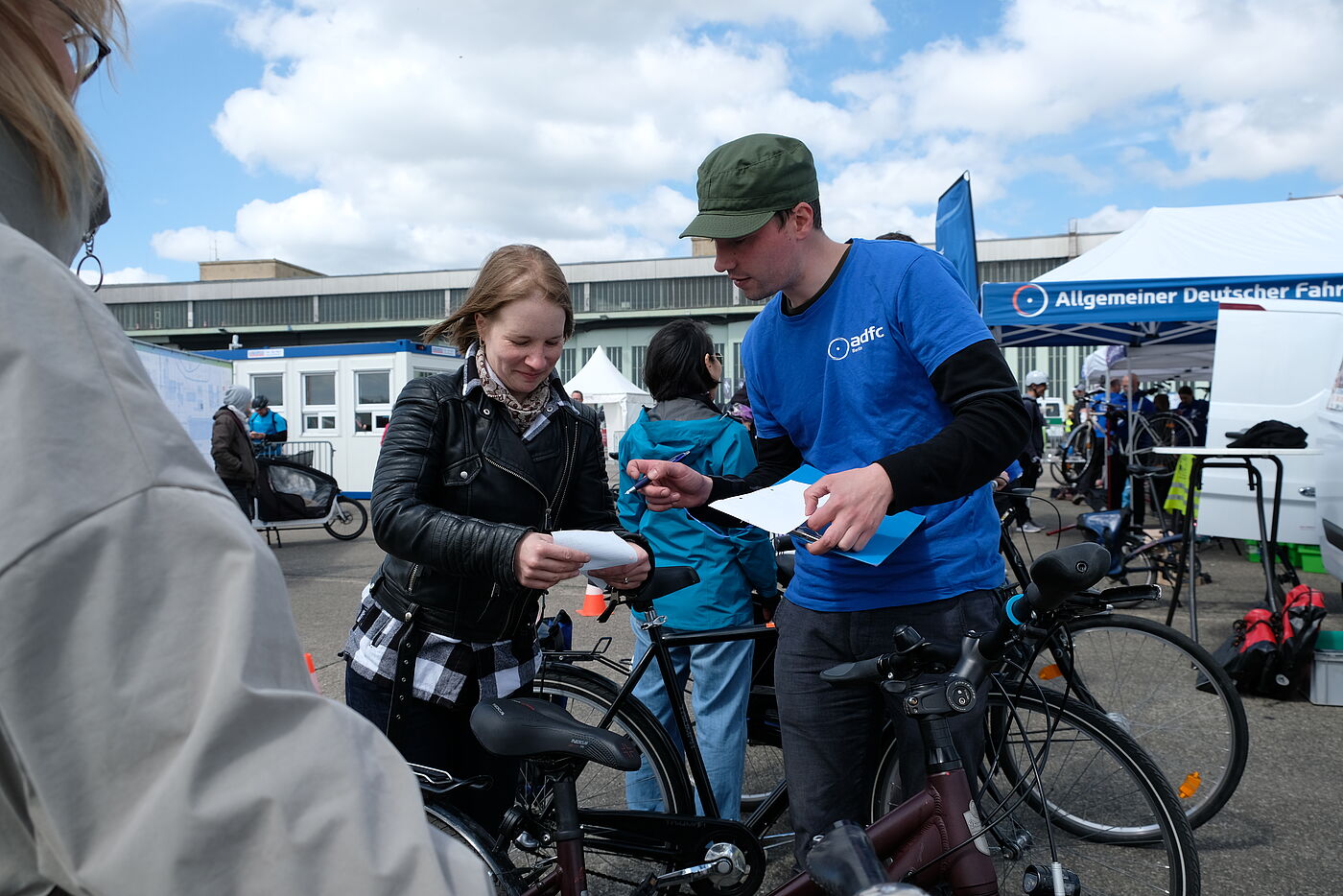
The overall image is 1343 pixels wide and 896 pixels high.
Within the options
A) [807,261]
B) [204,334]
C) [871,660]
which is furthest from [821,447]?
[204,334]

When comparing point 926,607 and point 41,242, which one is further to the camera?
point 926,607

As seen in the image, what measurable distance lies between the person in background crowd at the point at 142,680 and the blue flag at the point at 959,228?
6.04 m

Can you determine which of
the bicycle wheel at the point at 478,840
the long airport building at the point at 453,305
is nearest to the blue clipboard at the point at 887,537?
the bicycle wheel at the point at 478,840

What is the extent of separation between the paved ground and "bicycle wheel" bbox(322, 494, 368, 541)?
4472 mm

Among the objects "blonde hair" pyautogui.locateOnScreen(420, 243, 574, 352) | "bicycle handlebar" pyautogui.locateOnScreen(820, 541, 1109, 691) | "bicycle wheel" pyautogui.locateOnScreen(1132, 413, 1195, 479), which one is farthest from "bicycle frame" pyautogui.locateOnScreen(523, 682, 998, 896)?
"bicycle wheel" pyautogui.locateOnScreen(1132, 413, 1195, 479)

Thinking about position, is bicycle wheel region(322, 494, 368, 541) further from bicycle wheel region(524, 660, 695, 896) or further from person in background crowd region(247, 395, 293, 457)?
bicycle wheel region(524, 660, 695, 896)

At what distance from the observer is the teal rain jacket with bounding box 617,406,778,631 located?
3580 millimetres

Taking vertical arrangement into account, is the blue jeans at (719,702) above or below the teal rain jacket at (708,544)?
below

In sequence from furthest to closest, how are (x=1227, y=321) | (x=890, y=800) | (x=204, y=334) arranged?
(x=204, y=334) < (x=1227, y=321) < (x=890, y=800)

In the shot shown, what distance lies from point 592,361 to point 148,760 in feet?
90.4

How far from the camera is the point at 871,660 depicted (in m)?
1.83

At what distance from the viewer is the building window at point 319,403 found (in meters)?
17.9

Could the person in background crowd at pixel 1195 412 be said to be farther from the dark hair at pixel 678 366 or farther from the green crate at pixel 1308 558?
the dark hair at pixel 678 366

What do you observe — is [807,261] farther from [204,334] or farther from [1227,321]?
[204,334]
